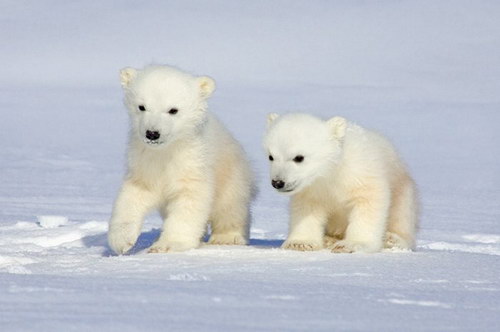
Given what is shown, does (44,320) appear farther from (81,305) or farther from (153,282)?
(153,282)

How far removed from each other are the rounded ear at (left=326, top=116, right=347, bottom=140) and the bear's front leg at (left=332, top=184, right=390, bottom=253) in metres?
0.44

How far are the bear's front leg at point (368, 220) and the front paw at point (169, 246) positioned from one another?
1.06m

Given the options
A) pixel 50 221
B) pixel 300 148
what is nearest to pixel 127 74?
pixel 300 148

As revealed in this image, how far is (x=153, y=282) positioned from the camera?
4598mm

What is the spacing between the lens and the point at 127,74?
23.0 feet

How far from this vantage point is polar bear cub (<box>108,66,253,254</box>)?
6613mm

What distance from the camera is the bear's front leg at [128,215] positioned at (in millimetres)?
6641

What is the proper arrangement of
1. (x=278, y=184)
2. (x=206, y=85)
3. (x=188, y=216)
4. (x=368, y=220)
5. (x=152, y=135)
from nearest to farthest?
(x=278, y=184) → (x=152, y=135) → (x=368, y=220) → (x=188, y=216) → (x=206, y=85)

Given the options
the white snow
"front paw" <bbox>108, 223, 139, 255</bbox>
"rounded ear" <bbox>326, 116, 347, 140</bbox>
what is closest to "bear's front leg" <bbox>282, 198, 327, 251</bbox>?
"rounded ear" <bbox>326, 116, 347, 140</bbox>

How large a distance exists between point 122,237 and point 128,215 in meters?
0.22

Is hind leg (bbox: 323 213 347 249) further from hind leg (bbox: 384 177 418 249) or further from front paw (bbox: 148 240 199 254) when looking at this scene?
front paw (bbox: 148 240 199 254)

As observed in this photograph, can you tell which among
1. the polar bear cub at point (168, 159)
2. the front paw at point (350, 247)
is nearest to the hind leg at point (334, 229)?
the front paw at point (350, 247)

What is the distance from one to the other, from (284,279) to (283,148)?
63.7 inches

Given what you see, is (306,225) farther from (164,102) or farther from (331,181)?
(164,102)
